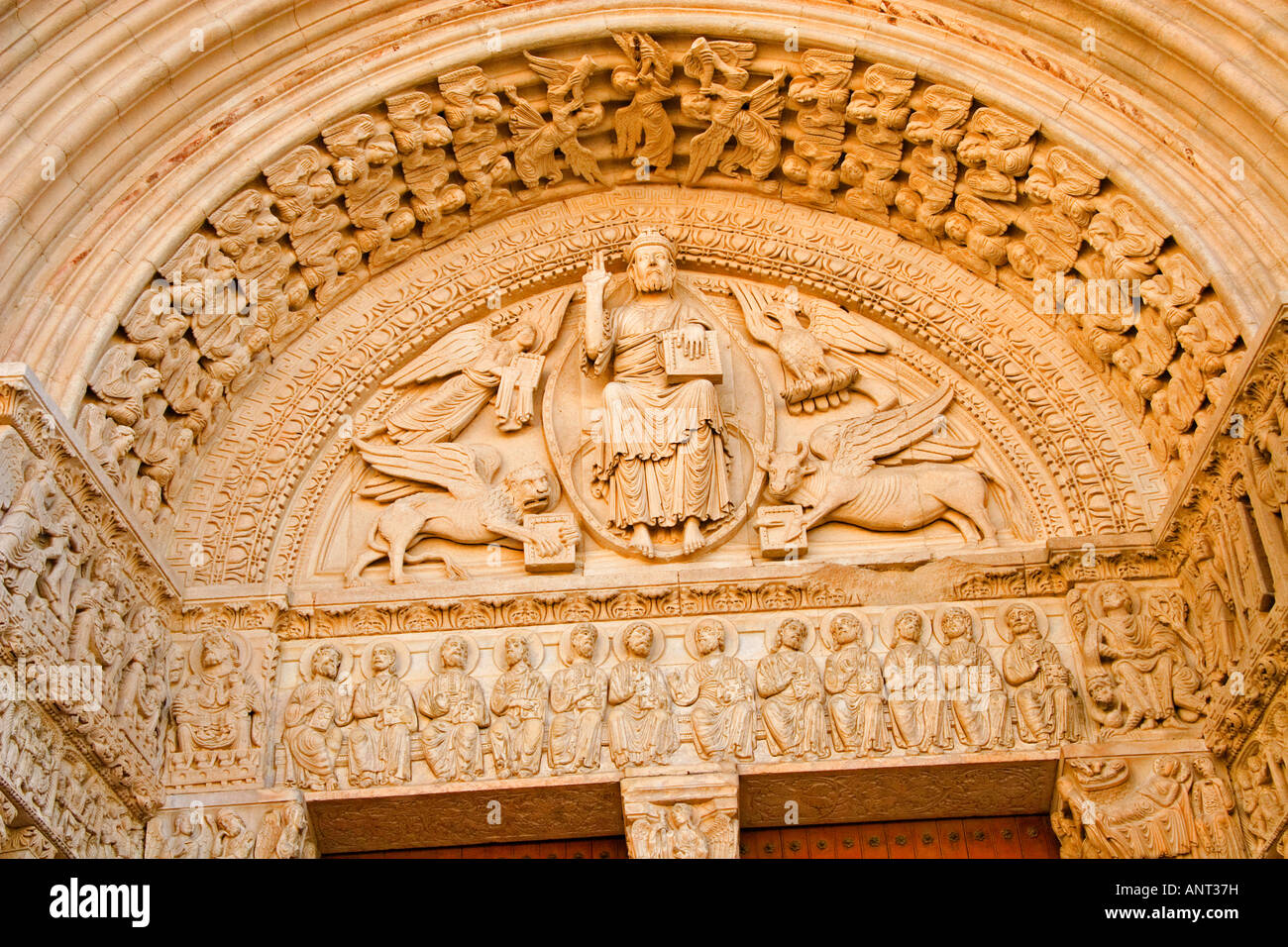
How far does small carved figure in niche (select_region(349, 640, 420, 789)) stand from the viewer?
8.19 metres

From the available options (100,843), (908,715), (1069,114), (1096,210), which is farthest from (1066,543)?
(100,843)

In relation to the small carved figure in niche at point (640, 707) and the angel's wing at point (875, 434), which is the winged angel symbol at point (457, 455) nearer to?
the small carved figure in niche at point (640, 707)

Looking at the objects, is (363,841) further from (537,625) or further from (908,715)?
(908,715)

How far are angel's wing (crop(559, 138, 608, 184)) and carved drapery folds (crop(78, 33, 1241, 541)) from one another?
17 millimetres

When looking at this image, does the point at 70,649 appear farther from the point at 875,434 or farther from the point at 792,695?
the point at 875,434

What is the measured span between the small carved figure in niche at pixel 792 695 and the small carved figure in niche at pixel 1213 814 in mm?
1842

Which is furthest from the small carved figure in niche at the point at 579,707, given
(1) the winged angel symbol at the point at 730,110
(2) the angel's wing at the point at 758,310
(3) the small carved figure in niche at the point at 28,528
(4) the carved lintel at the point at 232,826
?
(1) the winged angel symbol at the point at 730,110

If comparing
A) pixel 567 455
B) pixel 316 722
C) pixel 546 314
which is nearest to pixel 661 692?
pixel 567 455

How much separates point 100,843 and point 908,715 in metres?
4.04

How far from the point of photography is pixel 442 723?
834cm

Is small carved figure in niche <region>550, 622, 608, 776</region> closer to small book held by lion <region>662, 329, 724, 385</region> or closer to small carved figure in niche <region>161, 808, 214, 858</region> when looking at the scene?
small book held by lion <region>662, 329, 724, 385</region>

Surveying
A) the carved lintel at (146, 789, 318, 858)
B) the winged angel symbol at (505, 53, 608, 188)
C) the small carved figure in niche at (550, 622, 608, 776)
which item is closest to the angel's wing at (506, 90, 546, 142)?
the winged angel symbol at (505, 53, 608, 188)

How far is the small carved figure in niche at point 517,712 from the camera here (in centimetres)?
A: 819
